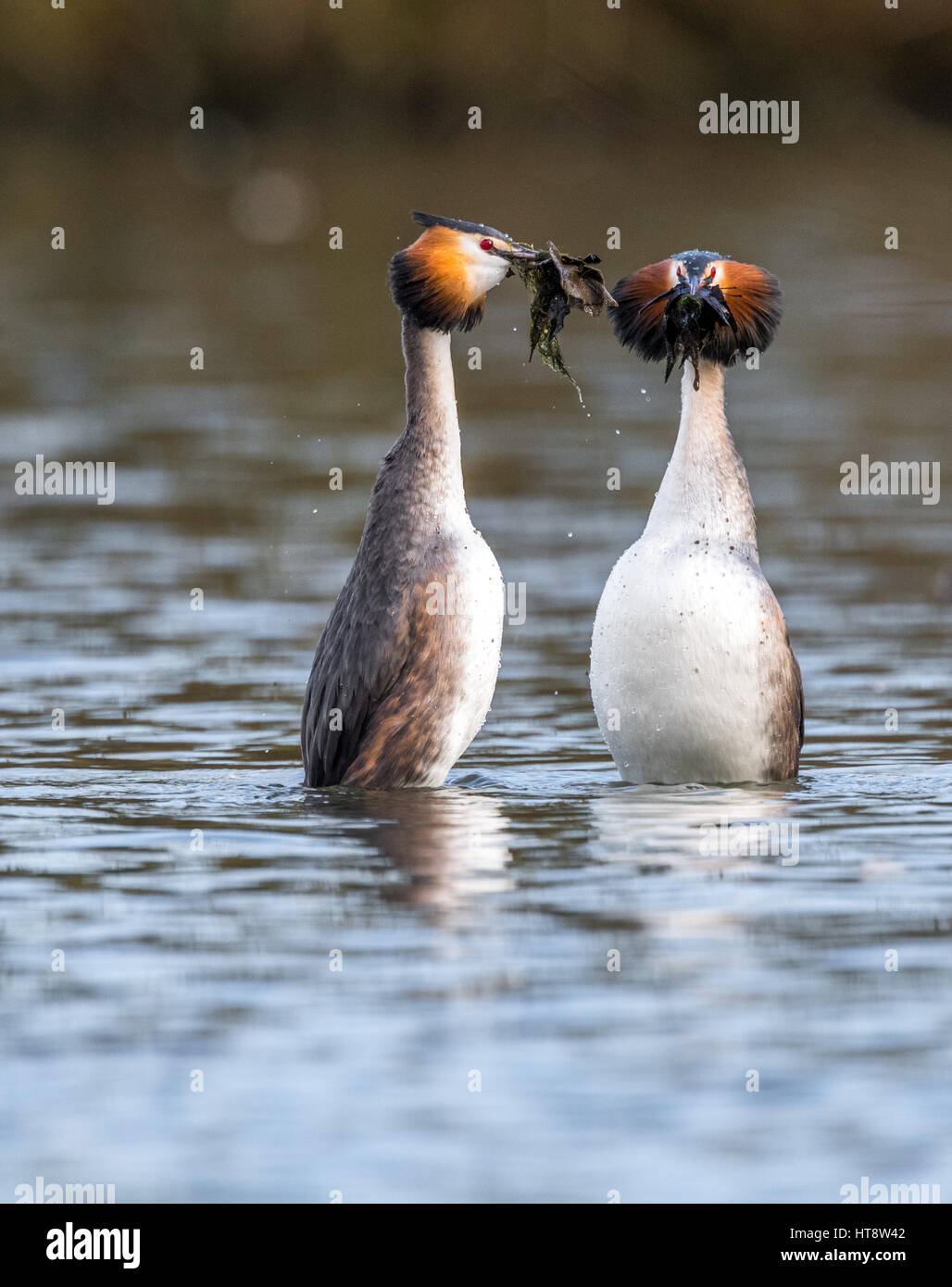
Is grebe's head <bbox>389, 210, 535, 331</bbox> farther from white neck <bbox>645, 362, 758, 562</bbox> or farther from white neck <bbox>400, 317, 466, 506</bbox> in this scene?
white neck <bbox>645, 362, 758, 562</bbox>

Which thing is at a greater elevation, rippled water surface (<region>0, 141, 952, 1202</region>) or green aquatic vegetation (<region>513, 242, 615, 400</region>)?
green aquatic vegetation (<region>513, 242, 615, 400</region>)

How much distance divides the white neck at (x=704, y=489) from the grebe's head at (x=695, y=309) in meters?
0.19

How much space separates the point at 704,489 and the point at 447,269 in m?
1.60

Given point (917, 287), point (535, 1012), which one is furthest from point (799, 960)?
point (917, 287)

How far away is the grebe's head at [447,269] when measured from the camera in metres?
13.8

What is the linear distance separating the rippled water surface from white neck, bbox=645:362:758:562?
47.6 inches

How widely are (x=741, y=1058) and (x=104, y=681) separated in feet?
26.9

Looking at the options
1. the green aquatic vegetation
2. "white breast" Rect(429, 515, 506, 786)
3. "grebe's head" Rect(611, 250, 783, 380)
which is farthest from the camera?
the green aquatic vegetation

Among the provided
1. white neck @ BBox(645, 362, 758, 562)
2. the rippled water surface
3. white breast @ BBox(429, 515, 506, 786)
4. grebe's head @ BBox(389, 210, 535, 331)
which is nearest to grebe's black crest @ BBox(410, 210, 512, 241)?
grebe's head @ BBox(389, 210, 535, 331)

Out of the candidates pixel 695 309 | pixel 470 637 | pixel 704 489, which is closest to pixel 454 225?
pixel 695 309

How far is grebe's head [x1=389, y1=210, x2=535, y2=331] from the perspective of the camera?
45.2ft

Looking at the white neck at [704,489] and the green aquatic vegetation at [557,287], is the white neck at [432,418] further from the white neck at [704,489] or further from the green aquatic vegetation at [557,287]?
the white neck at [704,489]

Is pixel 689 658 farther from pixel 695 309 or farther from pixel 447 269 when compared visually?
pixel 447 269

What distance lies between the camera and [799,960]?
10320 mm
